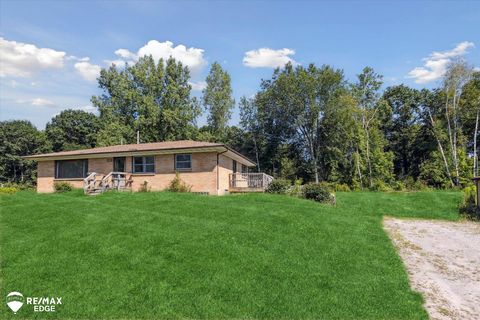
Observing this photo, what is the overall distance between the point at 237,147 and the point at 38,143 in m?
30.9

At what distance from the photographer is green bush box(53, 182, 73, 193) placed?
840 inches

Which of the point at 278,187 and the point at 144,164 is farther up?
the point at 144,164

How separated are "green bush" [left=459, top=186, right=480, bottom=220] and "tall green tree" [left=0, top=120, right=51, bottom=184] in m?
50.6

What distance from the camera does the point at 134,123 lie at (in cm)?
4153

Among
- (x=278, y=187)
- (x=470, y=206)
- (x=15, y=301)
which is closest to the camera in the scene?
(x=15, y=301)

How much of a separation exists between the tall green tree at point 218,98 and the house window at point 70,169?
22950 millimetres

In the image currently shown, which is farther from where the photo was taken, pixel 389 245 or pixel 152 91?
pixel 152 91

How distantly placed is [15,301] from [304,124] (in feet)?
121

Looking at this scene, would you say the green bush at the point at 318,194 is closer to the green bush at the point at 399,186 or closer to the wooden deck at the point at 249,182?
the wooden deck at the point at 249,182

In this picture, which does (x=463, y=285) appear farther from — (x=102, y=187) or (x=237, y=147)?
(x=237, y=147)

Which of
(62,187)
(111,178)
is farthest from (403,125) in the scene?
(62,187)

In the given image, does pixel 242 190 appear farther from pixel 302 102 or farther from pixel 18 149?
pixel 18 149

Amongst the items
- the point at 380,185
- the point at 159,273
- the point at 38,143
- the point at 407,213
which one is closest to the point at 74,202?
the point at 159,273

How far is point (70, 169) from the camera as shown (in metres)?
22.9
